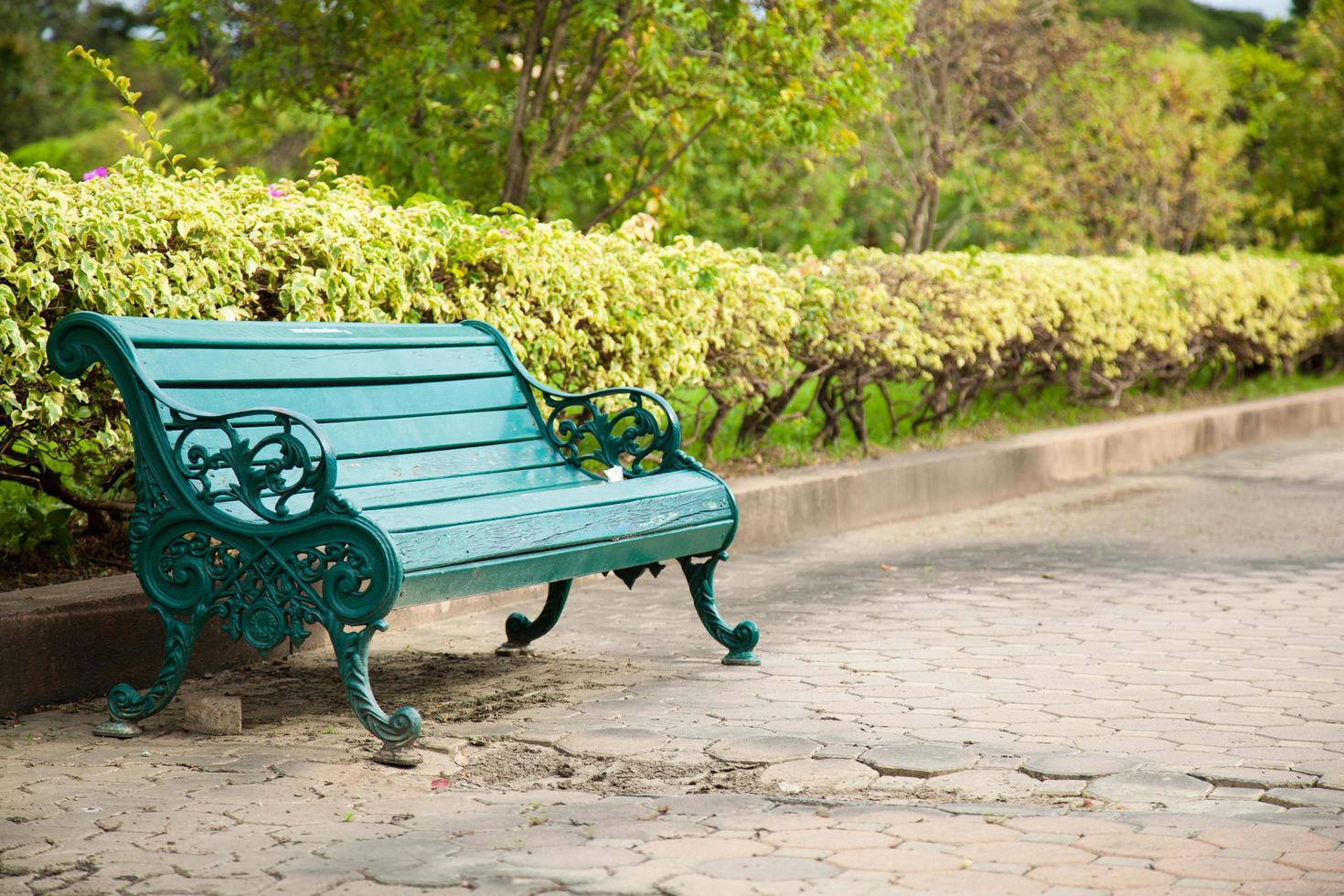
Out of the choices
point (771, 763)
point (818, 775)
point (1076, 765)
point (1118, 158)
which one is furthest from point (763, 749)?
point (1118, 158)

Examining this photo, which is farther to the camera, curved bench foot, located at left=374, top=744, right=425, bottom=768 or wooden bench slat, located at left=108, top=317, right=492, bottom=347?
wooden bench slat, located at left=108, top=317, right=492, bottom=347

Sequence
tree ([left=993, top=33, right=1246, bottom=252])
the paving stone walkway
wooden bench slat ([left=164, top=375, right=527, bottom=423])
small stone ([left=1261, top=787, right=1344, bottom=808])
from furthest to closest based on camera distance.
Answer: tree ([left=993, top=33, right=1246, bottom=252]), wooden bench slat ([left=164, top=375, right=527, bottom=423]), small stone ([left=1261, top=787, right=1344, bottom=808]), the paving stone walkway

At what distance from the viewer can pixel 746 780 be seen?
3990 millimetres

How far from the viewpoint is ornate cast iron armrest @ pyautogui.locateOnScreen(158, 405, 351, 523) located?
13.5ft

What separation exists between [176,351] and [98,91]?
119 ft

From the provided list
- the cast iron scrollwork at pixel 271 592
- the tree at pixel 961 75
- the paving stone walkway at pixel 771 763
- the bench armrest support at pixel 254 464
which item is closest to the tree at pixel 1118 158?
the tree at pixel 961 75

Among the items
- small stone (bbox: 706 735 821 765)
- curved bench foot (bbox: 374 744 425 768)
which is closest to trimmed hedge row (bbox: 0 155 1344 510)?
curved bench foot (bbox: 374 744 425 768)

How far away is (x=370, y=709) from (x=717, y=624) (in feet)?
5.28

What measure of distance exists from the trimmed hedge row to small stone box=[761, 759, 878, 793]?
2472mm

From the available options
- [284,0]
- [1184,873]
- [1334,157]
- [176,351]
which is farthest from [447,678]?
[1334,157]

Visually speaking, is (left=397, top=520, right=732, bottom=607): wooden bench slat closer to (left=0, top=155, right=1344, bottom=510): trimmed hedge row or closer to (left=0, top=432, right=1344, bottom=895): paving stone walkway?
(left=0, top=432, right=1344, bottom=895): paving stone walkway

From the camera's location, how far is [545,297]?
22.4 ft

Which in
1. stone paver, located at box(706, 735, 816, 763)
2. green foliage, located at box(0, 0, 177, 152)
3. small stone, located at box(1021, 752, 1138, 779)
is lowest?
small stone, located at box(1021, 752, 1138, 779)

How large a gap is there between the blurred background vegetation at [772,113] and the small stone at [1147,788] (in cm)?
598
